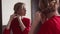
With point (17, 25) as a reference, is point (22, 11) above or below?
above

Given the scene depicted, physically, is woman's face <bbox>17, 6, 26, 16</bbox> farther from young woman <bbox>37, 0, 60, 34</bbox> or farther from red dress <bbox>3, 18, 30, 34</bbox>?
young woman <bbox>37, 0, 60, 34</bbox>

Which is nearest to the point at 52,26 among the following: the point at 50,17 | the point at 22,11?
the point at 50,17

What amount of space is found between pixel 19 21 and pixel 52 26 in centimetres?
56

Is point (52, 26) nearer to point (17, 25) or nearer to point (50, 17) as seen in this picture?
point (50, 17)

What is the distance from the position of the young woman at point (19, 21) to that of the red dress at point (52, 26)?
1.65 ft

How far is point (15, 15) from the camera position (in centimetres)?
113

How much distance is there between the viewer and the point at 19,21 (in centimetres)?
112

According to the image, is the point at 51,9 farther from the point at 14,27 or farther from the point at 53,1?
the point at 14,27

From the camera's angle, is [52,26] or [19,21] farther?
[19,21]

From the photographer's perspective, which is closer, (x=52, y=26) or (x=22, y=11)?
(x=52, y=26)

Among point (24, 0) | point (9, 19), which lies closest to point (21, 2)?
point (24, 0)

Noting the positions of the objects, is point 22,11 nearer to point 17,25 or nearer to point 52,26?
point 17,25

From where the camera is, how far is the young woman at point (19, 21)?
1109 mm

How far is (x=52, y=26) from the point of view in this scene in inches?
23.0
